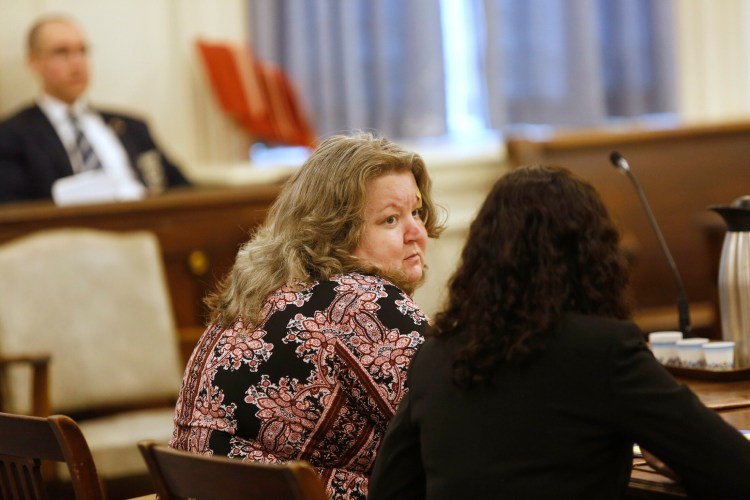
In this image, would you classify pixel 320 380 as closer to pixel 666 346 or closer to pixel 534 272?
pixel 534 272

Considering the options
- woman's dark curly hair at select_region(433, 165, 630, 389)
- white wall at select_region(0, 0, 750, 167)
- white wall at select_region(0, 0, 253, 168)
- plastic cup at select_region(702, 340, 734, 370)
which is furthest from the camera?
white wall at select_region(0, 0, 253, 168)

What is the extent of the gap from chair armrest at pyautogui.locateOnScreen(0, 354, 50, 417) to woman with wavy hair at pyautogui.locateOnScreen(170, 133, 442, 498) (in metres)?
1.45

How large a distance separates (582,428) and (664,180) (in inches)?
145

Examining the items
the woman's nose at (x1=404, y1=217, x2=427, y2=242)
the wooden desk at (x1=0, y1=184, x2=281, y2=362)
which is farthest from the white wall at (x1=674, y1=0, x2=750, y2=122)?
the woman's nose at (x1=404, y1=217, x2=427, y2=242)

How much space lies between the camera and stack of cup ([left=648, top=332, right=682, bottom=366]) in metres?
2.40

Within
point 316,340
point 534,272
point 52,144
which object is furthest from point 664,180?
point 534,272

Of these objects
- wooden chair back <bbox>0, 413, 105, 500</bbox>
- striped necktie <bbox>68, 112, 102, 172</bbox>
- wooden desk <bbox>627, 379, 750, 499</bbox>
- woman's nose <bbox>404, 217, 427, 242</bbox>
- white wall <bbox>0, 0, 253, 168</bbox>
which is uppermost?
white wall <bbox>0, 0, 253, 168</bbox>

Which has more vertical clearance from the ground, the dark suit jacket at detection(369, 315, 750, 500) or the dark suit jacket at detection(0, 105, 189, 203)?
the dark suit jacket at detection(0, 105, 189, 203)

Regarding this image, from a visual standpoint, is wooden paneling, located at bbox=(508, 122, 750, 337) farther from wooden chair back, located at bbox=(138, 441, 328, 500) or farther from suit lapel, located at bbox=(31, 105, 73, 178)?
wooden chair back, located at bbox=(138, 441, 328, 500)

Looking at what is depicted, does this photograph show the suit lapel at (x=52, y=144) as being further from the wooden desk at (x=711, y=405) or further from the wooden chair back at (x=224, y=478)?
the wooden chair back at (x=224, y=478)

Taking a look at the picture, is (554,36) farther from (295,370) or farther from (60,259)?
(295,370)

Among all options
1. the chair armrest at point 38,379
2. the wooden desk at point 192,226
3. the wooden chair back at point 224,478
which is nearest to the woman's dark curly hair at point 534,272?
the wooden chair back at point 224,478

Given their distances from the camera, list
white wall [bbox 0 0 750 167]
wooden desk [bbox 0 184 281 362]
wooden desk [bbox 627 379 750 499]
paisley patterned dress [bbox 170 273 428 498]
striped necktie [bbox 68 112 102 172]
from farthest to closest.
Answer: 1. white wall [bbox 0 0 750 167]
2. striped necktie [bbox 68 112 102 172]
3. wooden desk [bbox 0 184 281 362]
4. paisley patterned dress [bbox 170 273 428 498]
5. wooden desk [bbox 627 379 750 499]

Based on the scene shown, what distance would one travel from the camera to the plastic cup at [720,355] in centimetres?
228
